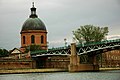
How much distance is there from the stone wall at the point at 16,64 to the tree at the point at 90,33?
Answer: 542 inches

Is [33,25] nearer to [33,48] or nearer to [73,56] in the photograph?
[33,48]

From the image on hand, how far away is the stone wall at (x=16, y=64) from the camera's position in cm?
10169

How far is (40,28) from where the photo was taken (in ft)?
420

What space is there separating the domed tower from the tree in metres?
23.0

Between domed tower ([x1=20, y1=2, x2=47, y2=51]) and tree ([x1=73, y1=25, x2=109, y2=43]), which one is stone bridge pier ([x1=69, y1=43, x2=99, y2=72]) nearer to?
tree ([x1=73, y1=25, x2=109, y2=43])

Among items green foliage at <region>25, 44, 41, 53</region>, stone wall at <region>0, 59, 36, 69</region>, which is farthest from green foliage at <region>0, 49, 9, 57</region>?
stone wall at <region>0, 59, 36, 69</region>

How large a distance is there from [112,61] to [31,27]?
3173 cm

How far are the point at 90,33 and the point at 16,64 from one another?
65.8 feet

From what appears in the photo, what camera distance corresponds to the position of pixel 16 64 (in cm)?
10425

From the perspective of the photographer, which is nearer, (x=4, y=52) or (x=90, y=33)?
(x=90, y=33)

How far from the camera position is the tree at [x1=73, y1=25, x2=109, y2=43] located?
104 meters

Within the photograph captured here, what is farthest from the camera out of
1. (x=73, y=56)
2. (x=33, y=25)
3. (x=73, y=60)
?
(x=33, y=25)

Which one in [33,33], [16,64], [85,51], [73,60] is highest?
[33,33]

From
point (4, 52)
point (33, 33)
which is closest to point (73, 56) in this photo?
point (33, 33)
